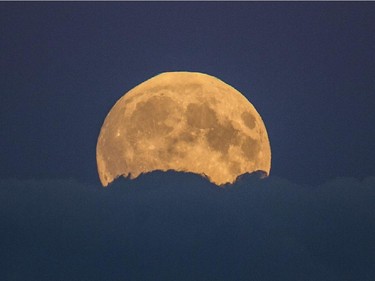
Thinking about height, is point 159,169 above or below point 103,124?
below

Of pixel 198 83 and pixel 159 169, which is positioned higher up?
pixel 198 83

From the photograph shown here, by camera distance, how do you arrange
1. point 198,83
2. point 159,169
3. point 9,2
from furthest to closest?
1. point 9,2
2. point 198,83
3. point 159,169

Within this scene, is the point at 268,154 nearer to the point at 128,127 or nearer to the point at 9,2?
the point at 128,127

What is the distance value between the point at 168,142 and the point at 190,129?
22cm

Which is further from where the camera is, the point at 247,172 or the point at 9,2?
the point at 9,2

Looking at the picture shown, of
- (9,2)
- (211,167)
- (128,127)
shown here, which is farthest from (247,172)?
(9,2)

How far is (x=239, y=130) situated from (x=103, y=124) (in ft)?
4.17

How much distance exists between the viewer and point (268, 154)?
18.6ft

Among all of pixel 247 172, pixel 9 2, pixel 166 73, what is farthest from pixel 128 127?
pixel 9 2

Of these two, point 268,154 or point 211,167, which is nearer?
point 211,167

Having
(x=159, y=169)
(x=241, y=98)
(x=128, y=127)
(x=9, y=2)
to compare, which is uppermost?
(x=9, y=2)

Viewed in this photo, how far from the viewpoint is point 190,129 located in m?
5.25

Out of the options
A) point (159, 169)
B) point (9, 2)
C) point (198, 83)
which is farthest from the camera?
point (9, 2)

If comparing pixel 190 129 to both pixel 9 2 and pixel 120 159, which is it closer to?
pixel 120 159
